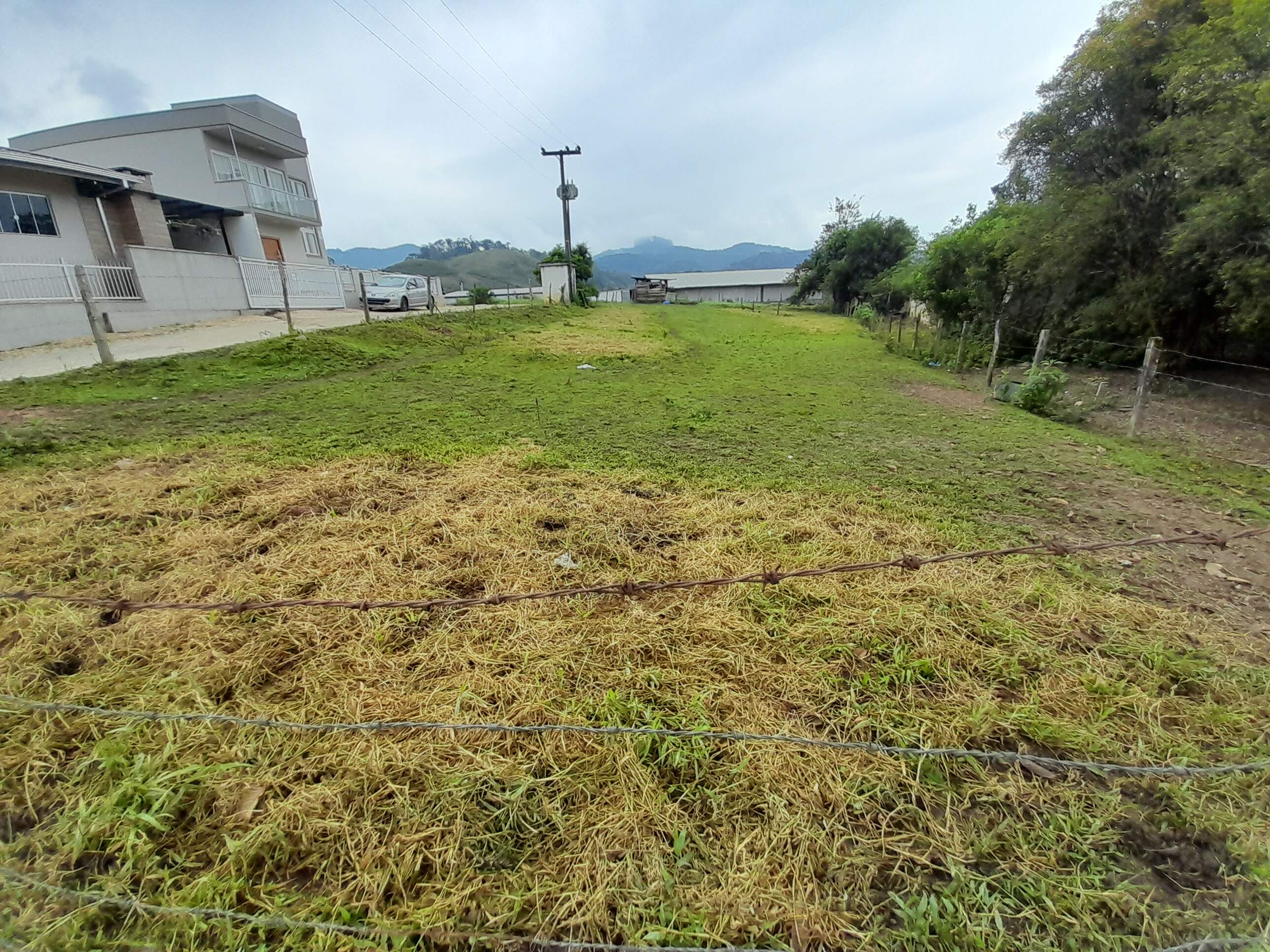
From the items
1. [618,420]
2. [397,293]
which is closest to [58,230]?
[397,293]

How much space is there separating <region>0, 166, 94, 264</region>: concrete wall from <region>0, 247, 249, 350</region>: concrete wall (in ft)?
3.59

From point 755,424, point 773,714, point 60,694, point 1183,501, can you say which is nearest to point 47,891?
point 60,694

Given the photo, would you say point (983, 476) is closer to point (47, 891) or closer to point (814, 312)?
point (47, 891)

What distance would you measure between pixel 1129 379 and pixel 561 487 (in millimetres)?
12564

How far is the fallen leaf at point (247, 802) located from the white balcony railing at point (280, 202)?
2532 cm

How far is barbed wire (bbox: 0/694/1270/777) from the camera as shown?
1624 millimetres

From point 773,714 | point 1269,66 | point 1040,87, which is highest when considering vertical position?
point 1040,87

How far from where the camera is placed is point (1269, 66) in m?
6.80

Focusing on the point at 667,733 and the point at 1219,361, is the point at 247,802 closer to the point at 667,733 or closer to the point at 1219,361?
the point at 667,733

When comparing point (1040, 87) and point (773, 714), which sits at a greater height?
point (1040, 87)

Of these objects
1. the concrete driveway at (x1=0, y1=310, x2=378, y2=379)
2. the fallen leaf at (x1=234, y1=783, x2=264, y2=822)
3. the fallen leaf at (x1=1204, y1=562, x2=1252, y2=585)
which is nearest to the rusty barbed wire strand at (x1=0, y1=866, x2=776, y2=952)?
the fallen leaf at (x1=234, y1=783, x2=264, y2=822)

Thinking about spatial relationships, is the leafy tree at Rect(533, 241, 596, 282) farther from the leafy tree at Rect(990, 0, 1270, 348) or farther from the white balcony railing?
the leafy tree at Rect(990, 0, 1270, 348)

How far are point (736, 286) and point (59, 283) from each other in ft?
211

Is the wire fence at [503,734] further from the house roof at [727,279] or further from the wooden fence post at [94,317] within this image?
the house roof at [727,279]
